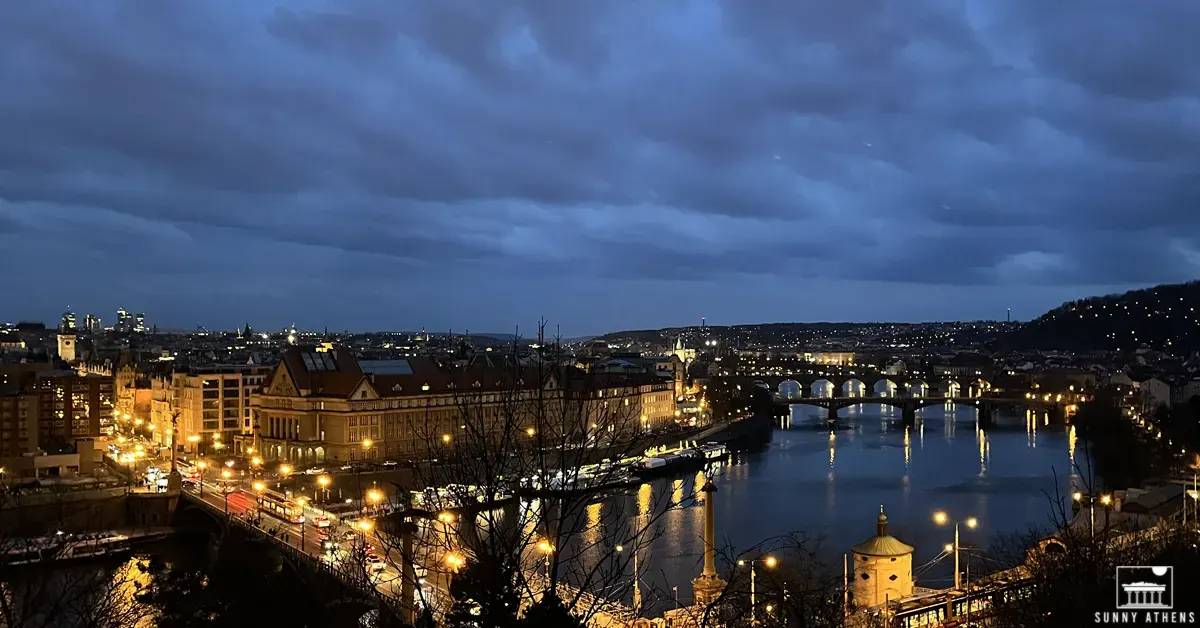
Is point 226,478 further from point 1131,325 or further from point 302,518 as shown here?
point 1131,325

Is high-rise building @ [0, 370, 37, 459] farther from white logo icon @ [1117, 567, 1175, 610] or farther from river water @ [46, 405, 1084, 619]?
white logo icon @ [1117, 567, 1175, 610]

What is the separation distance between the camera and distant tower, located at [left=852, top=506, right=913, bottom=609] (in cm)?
686

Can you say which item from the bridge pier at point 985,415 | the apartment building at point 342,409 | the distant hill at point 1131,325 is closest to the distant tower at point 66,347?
the apartment building at point 342,409

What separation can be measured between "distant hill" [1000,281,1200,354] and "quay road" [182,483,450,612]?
164 feet

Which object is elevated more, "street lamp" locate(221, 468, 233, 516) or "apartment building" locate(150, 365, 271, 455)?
"apartment building" locate(150, 365, 271, 455)

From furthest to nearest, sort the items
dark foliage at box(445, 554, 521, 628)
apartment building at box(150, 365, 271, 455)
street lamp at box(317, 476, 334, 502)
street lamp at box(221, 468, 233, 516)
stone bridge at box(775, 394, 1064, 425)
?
stone bridge at box(775, 394, 1064, 425) → apartment building at box(150, 365, 271, 455) → street lamp at box(317, 476, 334, 502) → street lamp at box(221, 468, 233, 516) → dark foliage at box(445, 554, 521, 628)

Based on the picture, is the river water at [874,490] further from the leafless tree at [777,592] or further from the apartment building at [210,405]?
the apartment building at [210,405]

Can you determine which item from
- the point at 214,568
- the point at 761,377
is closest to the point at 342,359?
the point at 214,568

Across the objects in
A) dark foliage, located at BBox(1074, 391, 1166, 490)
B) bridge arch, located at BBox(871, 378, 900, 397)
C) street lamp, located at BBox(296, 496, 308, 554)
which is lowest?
bridge arch, located at BBox(871, 378, 900, 397)

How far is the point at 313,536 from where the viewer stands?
11258 millimetres

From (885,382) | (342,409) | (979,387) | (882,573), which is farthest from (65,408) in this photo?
(885,382)

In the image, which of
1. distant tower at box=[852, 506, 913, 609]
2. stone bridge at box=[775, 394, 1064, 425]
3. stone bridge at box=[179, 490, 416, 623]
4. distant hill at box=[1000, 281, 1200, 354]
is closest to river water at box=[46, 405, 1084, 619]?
distant tower at box=[852, 506, 913, 609]

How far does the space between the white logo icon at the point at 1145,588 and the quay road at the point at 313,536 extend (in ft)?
14.5

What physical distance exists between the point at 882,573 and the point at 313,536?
702 centimetres
